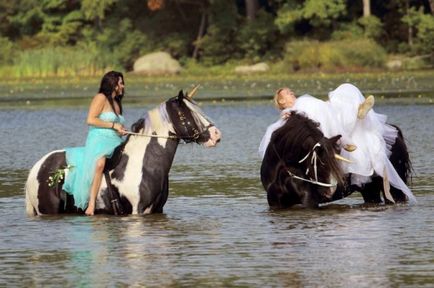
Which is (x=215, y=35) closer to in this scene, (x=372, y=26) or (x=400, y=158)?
(x=372, y=26)

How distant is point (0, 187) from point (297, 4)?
137ft

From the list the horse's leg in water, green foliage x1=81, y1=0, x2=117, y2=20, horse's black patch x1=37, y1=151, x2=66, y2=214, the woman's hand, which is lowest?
the horse's leg in water

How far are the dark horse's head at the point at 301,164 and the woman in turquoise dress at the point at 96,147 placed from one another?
4.73 feet

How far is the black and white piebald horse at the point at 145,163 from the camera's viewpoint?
582 inches

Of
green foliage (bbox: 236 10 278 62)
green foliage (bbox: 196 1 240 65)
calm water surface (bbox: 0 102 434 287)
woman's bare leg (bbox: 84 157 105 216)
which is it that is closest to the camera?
calm water surface (bbox: 0 102 434 287)

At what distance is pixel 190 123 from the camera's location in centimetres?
1494

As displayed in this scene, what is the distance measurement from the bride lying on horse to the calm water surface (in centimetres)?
20

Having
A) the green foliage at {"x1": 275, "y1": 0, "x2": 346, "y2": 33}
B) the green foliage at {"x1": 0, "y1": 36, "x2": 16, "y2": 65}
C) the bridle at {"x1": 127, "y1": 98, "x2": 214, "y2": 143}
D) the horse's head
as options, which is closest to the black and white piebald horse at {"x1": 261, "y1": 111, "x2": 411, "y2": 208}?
the horse's head

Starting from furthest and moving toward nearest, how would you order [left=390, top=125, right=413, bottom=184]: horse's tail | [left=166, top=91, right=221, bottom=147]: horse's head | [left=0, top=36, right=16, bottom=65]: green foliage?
[left=0, top=36, right=16, bottom=65]: green foliage
[left=390, top=125, right=413, bottom=184]: horse's tail
[left=166, top=91, right=221, bottom=147]: horse's head

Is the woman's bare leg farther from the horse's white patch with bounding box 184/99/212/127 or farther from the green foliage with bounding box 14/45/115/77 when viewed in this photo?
the green foliage with bounding box 14/45/115/77

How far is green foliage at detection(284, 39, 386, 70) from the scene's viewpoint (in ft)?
181

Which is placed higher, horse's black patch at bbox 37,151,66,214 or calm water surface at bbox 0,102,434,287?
horse's black patch at bbox 37,151,66,214

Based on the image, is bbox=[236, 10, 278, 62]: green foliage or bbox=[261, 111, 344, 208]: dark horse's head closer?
bbox=[261, 111, 344, 208]: dark horse's head

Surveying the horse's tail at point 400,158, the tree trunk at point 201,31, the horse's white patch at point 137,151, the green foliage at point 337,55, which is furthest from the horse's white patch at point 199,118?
the tree trunk at point 201,31
